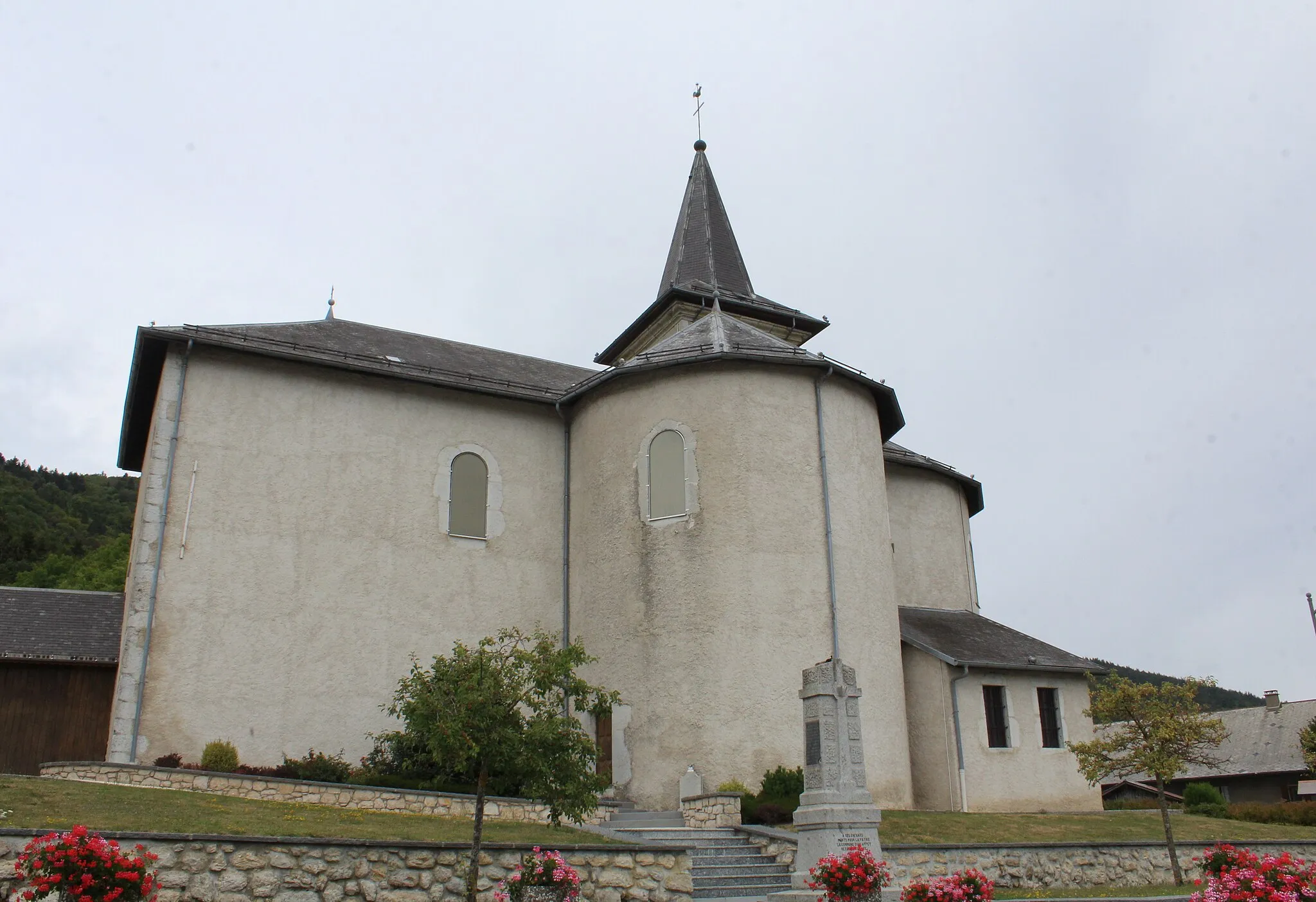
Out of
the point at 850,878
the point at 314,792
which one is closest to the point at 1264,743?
the point at 850,878

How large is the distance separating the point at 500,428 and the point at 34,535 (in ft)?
116

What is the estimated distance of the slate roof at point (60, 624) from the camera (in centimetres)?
1716

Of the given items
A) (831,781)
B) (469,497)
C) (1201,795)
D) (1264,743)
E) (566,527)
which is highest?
(469,497)

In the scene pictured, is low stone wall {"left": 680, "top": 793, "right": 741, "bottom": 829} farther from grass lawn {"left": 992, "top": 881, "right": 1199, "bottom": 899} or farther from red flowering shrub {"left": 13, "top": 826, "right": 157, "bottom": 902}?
red flowering shrub {"left": 13, "top": 826, "right": 157, "bottom": 902}

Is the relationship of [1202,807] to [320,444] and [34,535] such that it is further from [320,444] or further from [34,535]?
[34,535]

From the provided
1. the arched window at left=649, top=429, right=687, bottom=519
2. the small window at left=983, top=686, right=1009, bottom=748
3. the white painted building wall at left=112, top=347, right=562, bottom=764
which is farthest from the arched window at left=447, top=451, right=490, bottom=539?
the small window at left=983, top=686, right=1009, bottom=748

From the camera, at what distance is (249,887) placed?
9.95 meters

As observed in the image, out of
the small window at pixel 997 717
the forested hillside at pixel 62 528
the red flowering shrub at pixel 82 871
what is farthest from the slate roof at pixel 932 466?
the forested hillside at pixel 62 528

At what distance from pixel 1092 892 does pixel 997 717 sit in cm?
622

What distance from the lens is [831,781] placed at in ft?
43.4

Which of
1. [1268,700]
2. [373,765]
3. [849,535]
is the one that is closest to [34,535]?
[373,765]

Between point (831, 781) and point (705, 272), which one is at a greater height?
point (705, 272)

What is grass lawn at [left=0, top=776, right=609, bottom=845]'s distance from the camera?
35.7ft

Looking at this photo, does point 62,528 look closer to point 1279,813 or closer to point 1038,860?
point 1038,860
